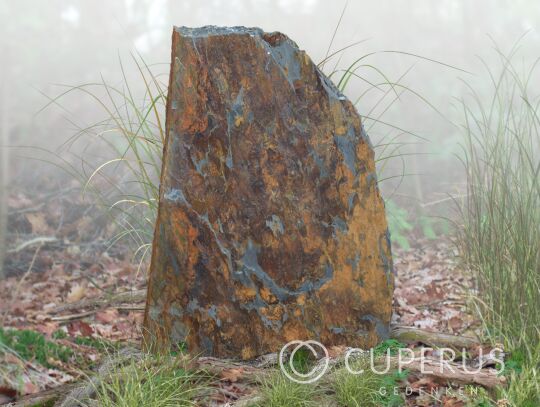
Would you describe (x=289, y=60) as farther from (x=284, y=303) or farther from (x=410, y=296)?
(x=410, y=296)

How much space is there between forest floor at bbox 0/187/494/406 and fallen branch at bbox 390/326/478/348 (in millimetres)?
200

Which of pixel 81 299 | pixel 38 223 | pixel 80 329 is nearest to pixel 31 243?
pixel 38 223

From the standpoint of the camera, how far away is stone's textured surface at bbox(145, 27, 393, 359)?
2.96 meters

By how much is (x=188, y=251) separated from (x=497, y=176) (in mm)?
1646

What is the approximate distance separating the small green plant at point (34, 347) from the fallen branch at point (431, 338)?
189 cm

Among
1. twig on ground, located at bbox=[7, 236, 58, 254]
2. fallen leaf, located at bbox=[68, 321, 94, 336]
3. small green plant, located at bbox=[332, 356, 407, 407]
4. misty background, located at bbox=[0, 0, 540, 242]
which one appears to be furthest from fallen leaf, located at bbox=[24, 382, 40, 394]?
misty background, located at bbox=[0, 0, 540, 242]

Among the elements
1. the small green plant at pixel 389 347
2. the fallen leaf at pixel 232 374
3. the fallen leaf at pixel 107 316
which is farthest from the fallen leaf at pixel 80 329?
the small green plant at pixel 389 347

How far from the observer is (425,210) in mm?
7492

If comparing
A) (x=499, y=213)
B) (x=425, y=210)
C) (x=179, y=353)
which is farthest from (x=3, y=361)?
(x=425, y=210)

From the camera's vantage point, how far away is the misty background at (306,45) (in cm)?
967

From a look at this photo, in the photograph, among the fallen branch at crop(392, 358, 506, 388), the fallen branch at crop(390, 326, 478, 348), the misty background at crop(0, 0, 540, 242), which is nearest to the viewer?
the fallen branch at crop(392, 358, 506, 388)

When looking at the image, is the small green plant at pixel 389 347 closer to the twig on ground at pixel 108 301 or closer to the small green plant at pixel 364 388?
the small green plant at pixel 364 388

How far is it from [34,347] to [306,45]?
8330mm

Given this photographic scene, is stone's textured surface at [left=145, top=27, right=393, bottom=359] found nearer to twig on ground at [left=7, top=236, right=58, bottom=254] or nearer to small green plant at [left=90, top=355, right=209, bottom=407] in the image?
small green plant at [left=90, top=355, right=209, bottom=407]
